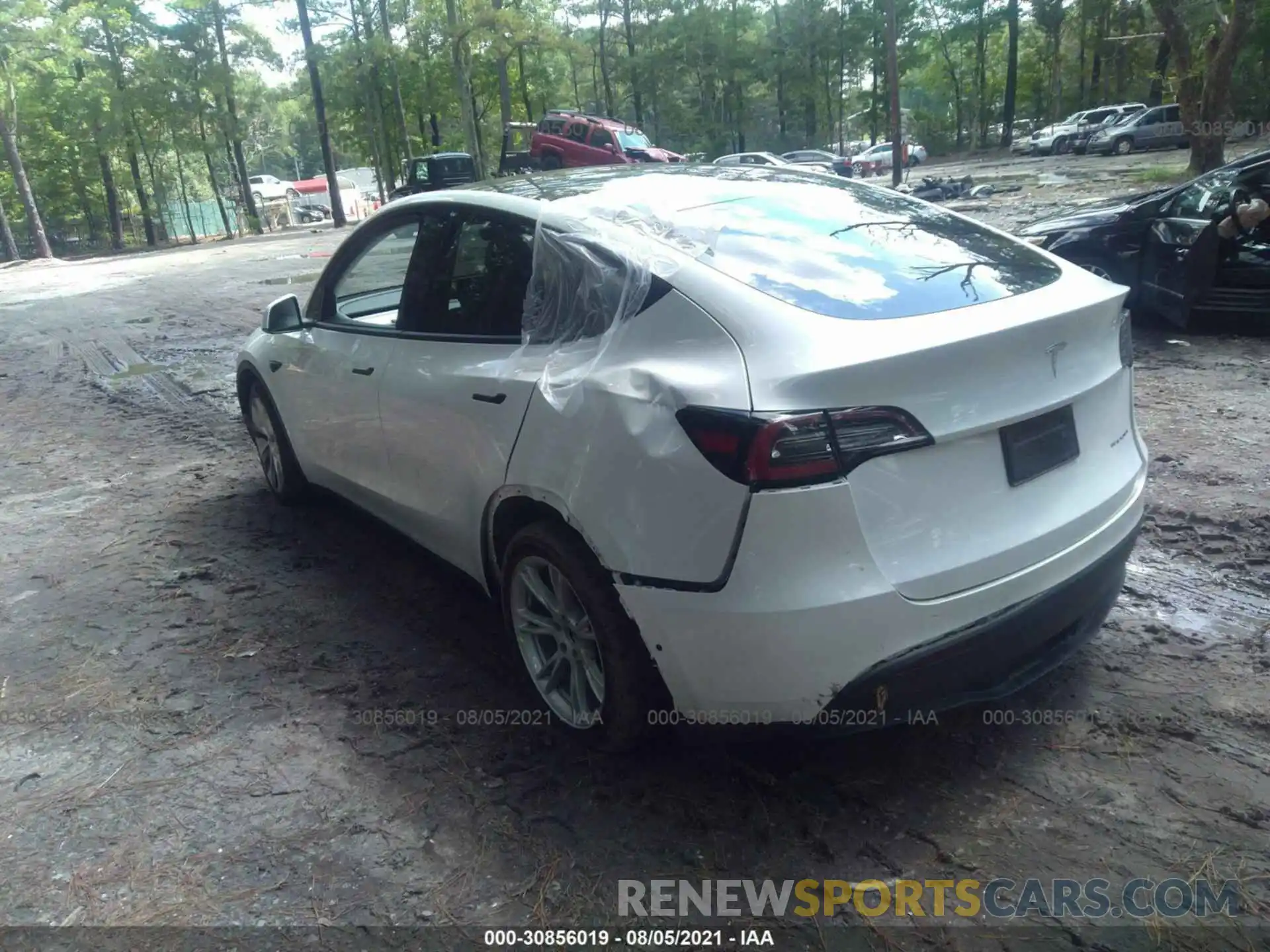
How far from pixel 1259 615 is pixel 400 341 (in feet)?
10.9

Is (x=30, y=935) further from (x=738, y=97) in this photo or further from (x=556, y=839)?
(x=738, y=97)

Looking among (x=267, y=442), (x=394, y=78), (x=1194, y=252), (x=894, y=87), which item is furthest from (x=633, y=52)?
(x=267, y=442)

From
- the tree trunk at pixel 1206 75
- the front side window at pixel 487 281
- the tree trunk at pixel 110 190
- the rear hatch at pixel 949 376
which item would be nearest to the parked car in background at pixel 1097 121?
the tree trunk at pixel 1206 75

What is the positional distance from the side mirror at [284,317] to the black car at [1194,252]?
226 inches

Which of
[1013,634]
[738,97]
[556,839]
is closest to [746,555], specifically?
[1013,634]

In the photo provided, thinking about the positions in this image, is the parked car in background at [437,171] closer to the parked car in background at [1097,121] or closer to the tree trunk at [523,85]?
the tree trunk at [523,85]

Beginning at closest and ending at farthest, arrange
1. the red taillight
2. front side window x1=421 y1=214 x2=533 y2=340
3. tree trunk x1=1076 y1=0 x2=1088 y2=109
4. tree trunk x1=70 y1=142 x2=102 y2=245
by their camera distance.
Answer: the red taillight
front side window x1=421 y1=214 x2=533 y2=340
tree trunk x1=70 y1=142 x2=102 y2=245
tree trunk x1=1076 y1=0 x2=1088 y2=109

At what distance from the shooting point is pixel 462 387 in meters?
3.18

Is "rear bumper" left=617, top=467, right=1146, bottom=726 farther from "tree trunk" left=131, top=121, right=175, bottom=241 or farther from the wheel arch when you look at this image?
"tree trunk" left=131, top=121, right=175, bottom=241

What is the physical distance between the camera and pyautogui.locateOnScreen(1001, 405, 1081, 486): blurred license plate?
8.10 feet

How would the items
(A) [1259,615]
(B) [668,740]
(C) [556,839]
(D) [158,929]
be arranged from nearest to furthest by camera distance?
1. (D) [158,929]
2. (C) [556,839]
3. (B) [668,740]
4. (A) [1259,615]

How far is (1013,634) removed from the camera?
2.47 metres

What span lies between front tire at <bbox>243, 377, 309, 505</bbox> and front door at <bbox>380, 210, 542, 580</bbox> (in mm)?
1434

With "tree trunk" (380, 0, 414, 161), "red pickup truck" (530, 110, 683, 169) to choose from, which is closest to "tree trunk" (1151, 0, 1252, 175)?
"red pickup truck" (530, 110, 683, 169)
